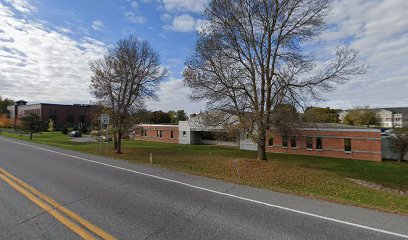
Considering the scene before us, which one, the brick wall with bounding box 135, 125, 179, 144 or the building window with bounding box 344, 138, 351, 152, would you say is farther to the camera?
the brick wall with bounding box 135, 125, 179, 144

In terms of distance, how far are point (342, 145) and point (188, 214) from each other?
1249 inches

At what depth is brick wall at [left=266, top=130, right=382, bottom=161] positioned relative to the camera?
3100 cm

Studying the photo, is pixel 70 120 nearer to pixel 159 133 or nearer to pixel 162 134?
pixel 159 133

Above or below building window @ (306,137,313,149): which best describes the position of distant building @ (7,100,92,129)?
above

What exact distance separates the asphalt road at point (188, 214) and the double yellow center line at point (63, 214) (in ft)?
0.30

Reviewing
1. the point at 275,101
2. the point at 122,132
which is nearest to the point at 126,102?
the point at 122,132

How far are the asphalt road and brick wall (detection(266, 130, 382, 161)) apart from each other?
23108 mm

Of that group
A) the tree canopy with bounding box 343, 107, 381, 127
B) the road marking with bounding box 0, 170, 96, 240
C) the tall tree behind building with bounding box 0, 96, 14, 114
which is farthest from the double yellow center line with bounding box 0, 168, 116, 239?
the tall tree behind building with bounding box 0, 96, 14, 114

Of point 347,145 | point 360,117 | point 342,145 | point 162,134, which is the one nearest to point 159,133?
point 162,134

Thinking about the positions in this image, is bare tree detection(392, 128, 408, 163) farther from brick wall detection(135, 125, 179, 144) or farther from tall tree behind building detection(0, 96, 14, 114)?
tall tree behind building detection(0, 96, 14, 114)

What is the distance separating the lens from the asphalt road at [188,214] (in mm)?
5355

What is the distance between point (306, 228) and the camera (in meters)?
5.64

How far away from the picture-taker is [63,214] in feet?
20.9

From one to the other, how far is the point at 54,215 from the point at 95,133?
83.8 ft
